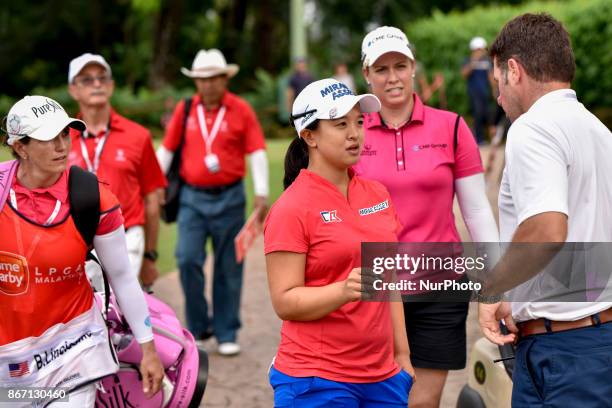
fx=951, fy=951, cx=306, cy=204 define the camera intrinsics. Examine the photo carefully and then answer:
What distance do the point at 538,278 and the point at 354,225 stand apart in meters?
0.74

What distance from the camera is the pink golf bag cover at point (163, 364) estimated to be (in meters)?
4.34

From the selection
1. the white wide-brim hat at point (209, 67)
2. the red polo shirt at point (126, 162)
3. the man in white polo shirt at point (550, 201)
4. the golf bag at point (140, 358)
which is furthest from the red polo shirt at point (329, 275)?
the white wide-brim hat at point (209, 67)

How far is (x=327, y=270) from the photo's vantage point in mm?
3648

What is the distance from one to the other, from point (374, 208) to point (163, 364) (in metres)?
1.39

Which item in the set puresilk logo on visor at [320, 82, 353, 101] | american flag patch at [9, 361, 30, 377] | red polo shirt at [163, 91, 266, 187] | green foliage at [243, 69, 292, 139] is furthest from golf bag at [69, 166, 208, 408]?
green foliage at [243, 69, 292, 139]

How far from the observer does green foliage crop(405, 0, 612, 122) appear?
2070cm

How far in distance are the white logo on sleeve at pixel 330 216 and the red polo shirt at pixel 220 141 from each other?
4.14m

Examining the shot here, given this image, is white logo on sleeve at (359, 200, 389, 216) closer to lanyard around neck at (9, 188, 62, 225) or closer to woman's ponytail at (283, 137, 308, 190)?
woman's ponytail at (283, 137, 308, 190)

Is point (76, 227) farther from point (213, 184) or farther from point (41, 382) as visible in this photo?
point (213, 184)

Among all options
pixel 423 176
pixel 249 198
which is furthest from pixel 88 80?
pixel 249 198

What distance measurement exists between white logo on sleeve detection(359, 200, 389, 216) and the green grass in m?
4.81

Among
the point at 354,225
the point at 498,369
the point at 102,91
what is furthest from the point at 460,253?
the point at 102,91

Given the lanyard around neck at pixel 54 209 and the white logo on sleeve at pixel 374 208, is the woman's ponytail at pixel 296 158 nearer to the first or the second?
the white logo on sleeve at pixel 374 208

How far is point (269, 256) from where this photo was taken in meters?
3.62
